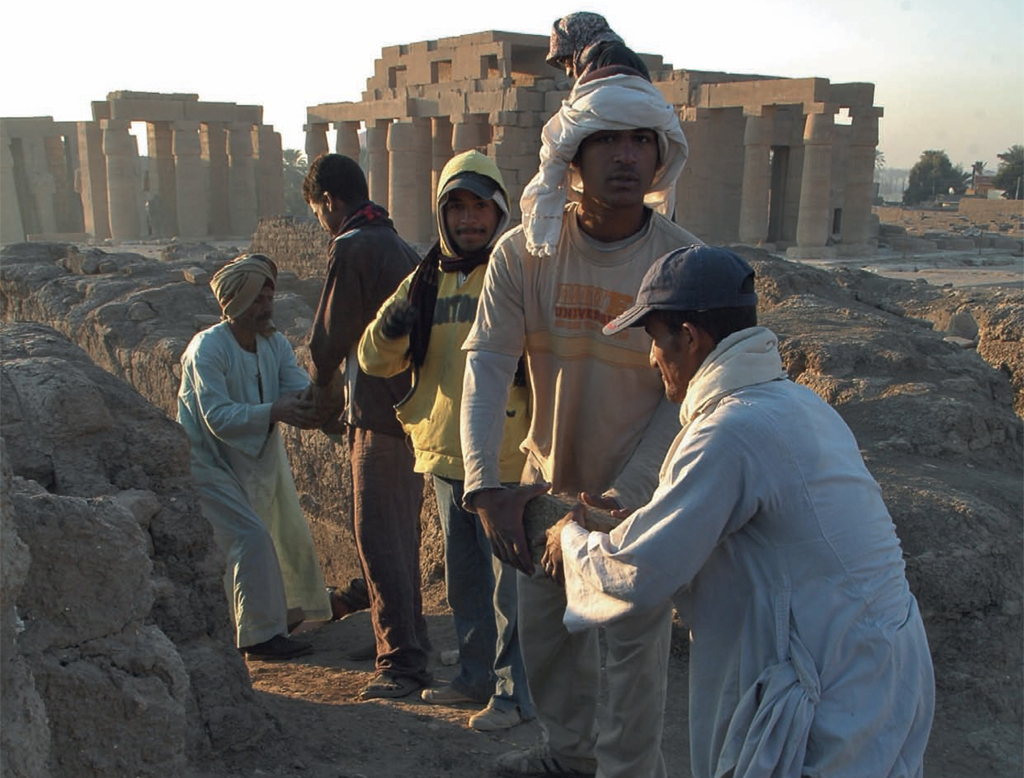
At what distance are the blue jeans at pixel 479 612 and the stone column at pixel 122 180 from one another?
2928 cm

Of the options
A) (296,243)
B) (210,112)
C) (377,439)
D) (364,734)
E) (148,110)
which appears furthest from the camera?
(210,112)

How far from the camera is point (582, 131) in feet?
8.59

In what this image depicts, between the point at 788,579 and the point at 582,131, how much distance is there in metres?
1.34

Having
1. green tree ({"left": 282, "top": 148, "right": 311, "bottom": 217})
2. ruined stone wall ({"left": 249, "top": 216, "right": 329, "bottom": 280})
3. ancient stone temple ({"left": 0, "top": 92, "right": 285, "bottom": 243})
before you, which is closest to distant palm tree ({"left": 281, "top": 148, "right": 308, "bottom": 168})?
green tree ({"left": 282, "top": 148, "right": 311, "bottom": 217})

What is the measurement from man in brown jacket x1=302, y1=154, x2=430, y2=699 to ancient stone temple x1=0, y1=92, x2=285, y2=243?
27766 mm

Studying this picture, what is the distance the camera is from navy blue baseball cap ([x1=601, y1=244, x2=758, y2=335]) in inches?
75.4

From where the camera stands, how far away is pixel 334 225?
4.08m

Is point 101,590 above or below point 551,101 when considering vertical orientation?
below

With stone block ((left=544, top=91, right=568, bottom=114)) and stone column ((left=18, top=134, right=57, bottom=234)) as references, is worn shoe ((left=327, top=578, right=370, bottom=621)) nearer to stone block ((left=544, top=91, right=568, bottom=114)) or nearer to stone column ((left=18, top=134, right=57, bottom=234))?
stone block ((left=544, top=91, right=568, bottom=114))

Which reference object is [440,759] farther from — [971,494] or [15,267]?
[15,267]

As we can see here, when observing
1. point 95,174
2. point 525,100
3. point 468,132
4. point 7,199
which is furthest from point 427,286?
point 95,174

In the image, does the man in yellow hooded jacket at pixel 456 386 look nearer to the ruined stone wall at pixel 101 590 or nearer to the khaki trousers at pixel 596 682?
the khaki trousers at pixel 596 682

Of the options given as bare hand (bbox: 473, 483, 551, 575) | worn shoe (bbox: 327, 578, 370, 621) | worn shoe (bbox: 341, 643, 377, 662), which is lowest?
worn shoe (bbox: 327, 578, 370, 621)

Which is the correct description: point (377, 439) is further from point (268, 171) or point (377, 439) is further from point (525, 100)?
point (268, 171)
